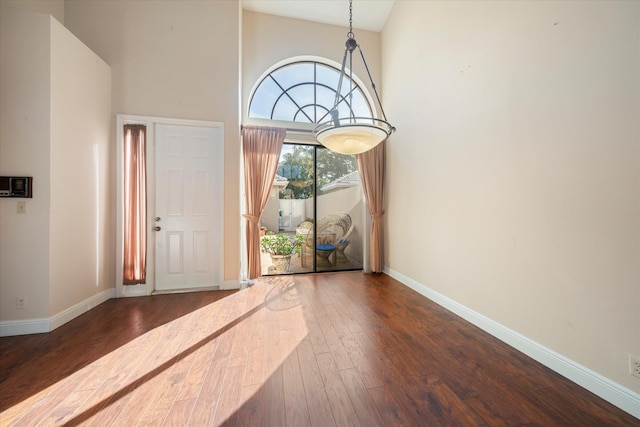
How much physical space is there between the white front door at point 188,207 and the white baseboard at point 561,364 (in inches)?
132

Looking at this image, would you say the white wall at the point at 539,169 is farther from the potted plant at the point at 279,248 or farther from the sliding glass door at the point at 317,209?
the potted plant at the point at 279,248

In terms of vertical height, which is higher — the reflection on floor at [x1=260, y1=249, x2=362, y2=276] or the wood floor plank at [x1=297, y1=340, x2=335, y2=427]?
the reflection on floor at [x1=260, y1=249, x2=362, y2=276]

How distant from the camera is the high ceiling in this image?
13.2 feet

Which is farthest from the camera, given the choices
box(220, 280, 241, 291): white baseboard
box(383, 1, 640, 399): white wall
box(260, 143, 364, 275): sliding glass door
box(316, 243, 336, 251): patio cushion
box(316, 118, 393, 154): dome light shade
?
box(316, 243, 336, 251): patio cushion

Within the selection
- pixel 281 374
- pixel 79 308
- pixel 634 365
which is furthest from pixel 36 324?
pixel 634 365

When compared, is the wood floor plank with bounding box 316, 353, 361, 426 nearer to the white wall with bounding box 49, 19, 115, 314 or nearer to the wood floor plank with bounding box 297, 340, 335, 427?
the wood floor plank with bounding box 297, 340, 335, 427

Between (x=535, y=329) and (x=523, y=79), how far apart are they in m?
2.14

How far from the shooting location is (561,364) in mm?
1870

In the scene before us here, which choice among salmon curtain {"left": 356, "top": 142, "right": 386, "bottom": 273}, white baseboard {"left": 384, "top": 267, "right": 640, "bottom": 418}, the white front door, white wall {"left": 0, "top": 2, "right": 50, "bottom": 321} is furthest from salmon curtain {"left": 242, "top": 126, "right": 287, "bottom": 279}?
white baseboard {"left": 384, "top": 267, "right": 640, "bottom": 418}

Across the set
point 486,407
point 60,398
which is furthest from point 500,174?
point 60,398

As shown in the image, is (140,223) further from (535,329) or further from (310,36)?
(535,329)

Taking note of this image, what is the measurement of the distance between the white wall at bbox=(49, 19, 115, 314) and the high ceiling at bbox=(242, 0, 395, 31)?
264cm

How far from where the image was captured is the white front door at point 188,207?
3.54 meters

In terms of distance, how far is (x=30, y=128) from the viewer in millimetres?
2418
